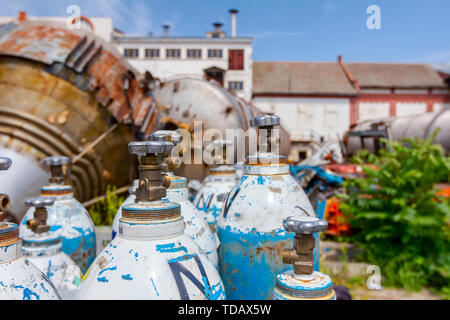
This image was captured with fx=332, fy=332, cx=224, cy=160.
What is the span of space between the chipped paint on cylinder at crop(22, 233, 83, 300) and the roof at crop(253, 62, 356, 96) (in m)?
23.9

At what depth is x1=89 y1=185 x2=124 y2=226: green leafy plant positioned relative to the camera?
4941 mm

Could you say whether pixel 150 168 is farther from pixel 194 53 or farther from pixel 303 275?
pixel 194 53

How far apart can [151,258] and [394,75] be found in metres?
30.6

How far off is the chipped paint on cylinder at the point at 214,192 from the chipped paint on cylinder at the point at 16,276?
1678 millimetres

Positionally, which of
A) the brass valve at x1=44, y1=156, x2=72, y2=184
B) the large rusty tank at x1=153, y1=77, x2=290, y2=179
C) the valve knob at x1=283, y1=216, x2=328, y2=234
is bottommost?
the valve knob at x1=283, y1=216, x2=328, y2=234

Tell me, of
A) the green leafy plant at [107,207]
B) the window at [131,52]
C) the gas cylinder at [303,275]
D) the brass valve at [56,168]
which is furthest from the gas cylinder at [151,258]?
the window at [131,52]

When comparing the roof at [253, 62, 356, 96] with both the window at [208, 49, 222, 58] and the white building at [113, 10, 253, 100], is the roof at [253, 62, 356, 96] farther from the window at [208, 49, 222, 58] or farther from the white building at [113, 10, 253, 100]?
the window at [208, 49, 222, 58]

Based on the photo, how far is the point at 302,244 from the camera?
142 cm

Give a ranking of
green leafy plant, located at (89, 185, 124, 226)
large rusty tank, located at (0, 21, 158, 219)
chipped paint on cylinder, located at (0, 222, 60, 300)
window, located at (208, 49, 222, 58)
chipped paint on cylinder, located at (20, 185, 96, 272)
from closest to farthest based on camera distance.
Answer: chipped paint on cylinder, located at (0, 222, 60, 300) → chipped paint on cylinder, located at (20, 185, 96, 272) → large rusty tank, located at (0, 21, 158, 219) → green leafy plant, located at (89, 185, 124, 226) → window, located at (208, 49, 222, 58)

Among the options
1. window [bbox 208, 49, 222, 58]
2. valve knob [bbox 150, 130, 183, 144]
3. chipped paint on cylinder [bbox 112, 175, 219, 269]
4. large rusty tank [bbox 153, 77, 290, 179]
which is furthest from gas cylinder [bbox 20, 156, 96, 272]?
window [bbox 208, 49, 222, 58]

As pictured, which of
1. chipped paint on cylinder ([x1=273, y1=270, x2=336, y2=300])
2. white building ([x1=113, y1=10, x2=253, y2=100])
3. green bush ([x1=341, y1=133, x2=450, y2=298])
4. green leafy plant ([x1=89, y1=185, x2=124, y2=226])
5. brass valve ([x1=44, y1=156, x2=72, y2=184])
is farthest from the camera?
white building ([x1=113, y1=10, x2=253, y2=100])

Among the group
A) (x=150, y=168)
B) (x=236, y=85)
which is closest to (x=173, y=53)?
(x=236, y=85)

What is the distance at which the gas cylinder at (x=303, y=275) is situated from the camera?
1.32 metres

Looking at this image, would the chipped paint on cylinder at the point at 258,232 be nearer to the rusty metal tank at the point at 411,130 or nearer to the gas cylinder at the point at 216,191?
the gas cylinder at the point at 216,191
